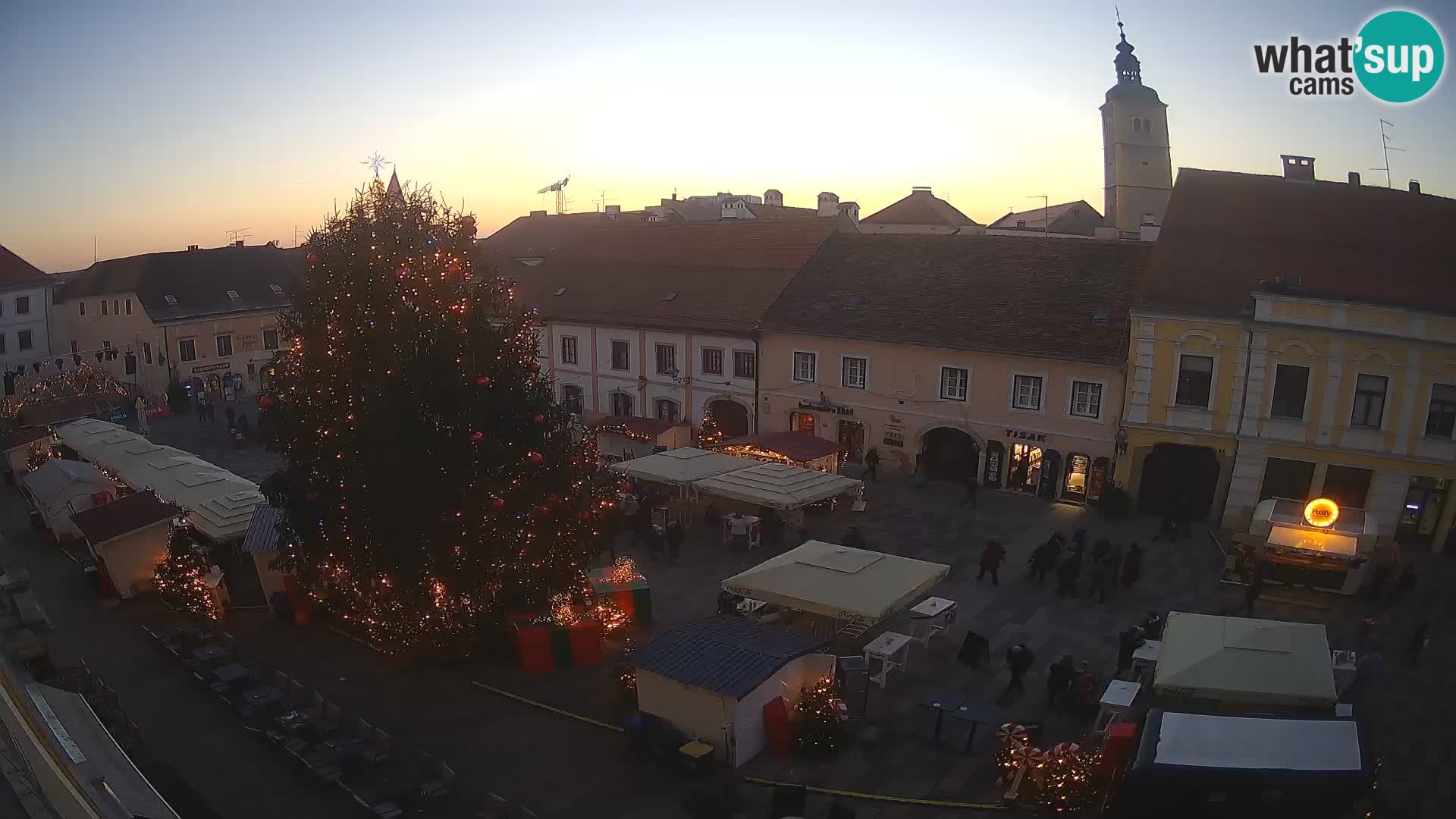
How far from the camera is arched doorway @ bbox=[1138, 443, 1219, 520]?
2533 centimetres

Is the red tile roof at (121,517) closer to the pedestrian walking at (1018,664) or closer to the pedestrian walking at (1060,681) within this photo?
the pedestrian walking at (1018,664)

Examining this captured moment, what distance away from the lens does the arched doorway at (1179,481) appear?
25.3 m

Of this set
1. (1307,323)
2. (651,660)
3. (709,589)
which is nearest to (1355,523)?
(1307,323)

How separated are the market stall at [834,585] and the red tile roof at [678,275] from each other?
15302mm

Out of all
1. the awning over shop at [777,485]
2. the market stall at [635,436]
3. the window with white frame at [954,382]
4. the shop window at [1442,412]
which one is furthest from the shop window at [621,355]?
the shop window at [1442,412]

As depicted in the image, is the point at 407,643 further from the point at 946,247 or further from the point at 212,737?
the point at 946,247

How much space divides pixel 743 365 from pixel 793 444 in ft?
19.5

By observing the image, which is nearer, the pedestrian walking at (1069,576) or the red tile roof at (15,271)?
the pedestrian walking at (1069,576)

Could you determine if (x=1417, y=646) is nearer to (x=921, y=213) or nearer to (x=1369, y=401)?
(x=1369, y=401)

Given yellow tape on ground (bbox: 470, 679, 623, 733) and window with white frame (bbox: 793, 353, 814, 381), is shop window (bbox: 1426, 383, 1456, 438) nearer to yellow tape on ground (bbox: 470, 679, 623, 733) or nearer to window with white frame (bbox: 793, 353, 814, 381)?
window with white frame (bbox: 793, 353, 814, 381)

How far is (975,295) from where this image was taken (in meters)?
29.2

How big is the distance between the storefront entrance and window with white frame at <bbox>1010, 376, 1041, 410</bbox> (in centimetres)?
488

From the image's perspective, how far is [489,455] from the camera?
51.3ft

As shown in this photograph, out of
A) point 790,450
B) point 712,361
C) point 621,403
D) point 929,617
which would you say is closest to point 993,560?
point 929,617
